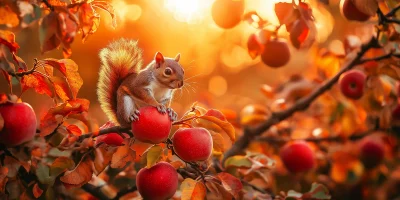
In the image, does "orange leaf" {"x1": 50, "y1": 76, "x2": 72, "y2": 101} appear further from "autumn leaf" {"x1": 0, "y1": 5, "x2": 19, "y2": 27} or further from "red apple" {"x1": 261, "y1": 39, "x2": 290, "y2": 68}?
"red apple" {"x1": 261, "y1": 39, "x2": 290, "y2": 68}

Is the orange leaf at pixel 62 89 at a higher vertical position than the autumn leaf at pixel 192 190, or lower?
higher

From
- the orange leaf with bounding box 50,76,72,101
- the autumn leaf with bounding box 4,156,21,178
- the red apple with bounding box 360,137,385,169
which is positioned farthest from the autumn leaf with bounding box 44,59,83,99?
the red apple with bounding box 360,137,385,169

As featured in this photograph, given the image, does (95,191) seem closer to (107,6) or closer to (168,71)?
(168,71)

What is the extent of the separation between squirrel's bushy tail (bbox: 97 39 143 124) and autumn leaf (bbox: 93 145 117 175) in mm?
134

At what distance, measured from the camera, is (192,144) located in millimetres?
1385

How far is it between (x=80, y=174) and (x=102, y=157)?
74 millimetres

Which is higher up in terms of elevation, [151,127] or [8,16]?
[8,16]

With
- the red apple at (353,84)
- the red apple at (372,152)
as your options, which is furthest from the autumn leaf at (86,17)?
the red apple at (372,152)

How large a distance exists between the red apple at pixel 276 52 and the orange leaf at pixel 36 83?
950 mm

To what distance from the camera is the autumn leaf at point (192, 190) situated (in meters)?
1.40

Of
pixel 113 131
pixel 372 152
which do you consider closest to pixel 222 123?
pixel 113 131

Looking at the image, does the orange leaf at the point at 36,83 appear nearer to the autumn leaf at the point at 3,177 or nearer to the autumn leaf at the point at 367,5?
the autumn leaf at the point at 3,177

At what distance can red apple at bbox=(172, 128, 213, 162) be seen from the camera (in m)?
1.39

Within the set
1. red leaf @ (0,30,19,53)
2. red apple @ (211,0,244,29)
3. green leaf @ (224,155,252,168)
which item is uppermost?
red leaf @ (0,30,19,53)
